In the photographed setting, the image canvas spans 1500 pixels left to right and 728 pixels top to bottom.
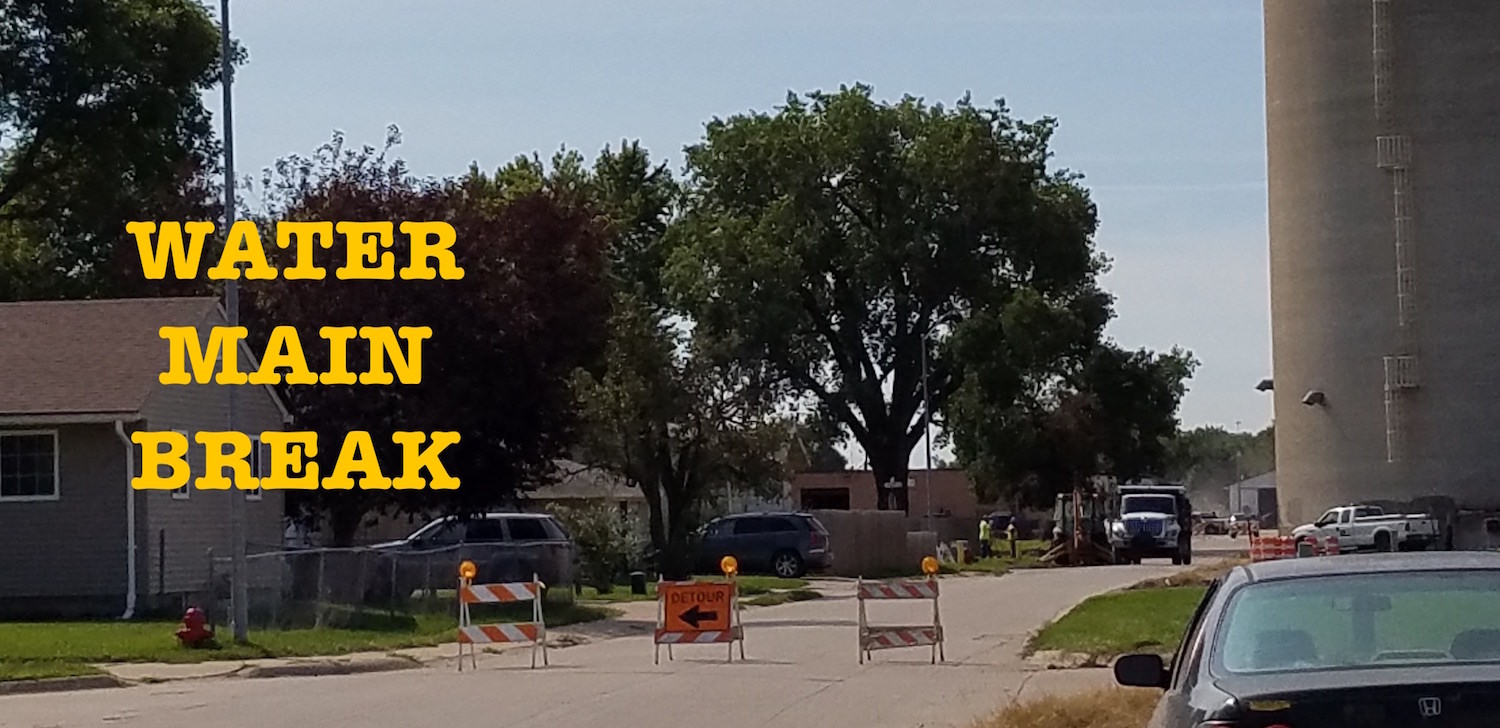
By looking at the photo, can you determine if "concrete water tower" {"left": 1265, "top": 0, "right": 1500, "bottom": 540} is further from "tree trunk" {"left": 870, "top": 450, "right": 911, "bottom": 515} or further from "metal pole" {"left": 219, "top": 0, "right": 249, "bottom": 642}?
"metal pole" {"left": 219, "top": 0, "right": 249, "bottom": 642}

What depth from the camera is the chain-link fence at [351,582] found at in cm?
3067

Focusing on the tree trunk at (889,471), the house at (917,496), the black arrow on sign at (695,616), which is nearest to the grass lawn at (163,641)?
the black arrow on sign at (695,616)

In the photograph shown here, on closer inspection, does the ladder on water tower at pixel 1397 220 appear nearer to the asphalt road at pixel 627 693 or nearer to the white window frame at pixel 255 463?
the asphalt road at pixel 627 693

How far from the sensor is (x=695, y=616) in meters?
25.2

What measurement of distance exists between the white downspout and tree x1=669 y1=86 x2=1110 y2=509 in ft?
149

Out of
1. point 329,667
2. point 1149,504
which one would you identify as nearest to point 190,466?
point 329,667

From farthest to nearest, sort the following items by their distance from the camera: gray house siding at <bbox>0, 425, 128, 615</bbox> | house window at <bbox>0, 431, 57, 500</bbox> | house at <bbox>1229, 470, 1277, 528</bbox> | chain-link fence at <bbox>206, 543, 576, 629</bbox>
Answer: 1. house at <bbox>1229, 470, 1277, 528</bbox>
2. house window at <bbox>0, 431, 57, 500</bbox>
3. gray house siding at <bbox>0, 425, 128, 615</bbox>
4. chain-link fence at <bbox>206, 543, 576, 629</bbox>

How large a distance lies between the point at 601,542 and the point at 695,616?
69.7 feet

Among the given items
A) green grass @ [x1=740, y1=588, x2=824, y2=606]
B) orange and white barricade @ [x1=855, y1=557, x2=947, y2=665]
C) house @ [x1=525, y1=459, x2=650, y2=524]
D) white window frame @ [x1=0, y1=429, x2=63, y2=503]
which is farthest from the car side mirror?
house @ [x1=525, y1=459, x2=650, y2=524]

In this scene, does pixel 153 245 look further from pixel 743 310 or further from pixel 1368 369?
pixel 1368 369

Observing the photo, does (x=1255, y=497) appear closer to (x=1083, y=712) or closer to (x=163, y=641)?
(x=163, y=641)

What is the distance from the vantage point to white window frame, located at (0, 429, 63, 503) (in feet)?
112

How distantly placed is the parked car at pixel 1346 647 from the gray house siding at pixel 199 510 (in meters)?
25.1

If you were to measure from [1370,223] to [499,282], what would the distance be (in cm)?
3454
